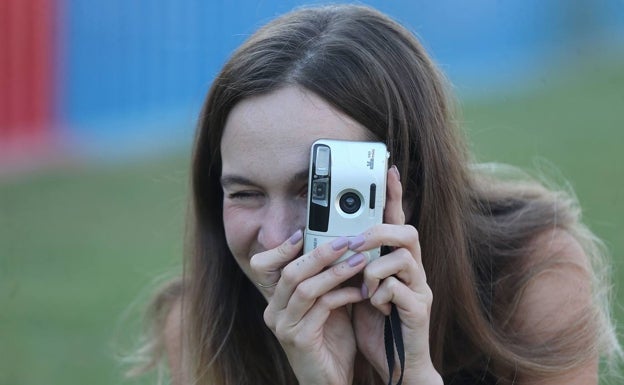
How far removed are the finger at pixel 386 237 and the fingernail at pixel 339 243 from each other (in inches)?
0.8

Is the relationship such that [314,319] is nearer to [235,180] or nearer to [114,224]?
[235,180]

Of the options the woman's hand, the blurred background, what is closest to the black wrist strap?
the woman's hand

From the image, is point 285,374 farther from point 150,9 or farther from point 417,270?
point 150,9

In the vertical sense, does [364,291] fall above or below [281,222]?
below

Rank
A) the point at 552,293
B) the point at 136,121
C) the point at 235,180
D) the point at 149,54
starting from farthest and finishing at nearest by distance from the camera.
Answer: the point at 136,121
the point at 149,54
the point at 552,293
the point at 235,180

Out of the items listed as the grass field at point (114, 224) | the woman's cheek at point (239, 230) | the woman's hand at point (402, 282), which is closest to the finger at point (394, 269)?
the woman's hand at point (402, 282)

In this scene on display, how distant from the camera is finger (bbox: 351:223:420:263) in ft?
7.72

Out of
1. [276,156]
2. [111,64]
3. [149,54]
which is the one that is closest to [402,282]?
[276,156]

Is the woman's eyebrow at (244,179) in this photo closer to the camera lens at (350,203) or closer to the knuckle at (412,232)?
the camera lens at (350,203)

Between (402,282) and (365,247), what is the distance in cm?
14

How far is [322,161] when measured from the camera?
236 cm

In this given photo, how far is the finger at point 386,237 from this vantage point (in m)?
2.35

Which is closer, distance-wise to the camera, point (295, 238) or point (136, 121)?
point (295, 238)

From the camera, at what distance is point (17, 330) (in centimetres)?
547
